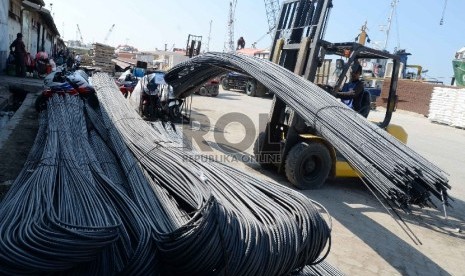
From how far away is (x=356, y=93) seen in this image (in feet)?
17.5

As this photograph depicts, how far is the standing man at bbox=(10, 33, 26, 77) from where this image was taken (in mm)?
10820

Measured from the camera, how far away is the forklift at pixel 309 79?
505 centimetres

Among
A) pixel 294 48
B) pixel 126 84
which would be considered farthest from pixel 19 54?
pixel 294 48

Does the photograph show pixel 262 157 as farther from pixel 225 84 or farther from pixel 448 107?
pixel 225 84

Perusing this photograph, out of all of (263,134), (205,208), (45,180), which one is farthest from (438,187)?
(263,134)

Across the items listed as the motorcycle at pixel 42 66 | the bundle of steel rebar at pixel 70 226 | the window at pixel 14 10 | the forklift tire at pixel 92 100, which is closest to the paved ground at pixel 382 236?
the bundle of steel rebar at pixel 70 226

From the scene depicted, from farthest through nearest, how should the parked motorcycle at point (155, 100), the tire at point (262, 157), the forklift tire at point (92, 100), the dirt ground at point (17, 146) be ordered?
1. the parked motorcycle at point (155, 100)
2. the forklift tire at point (92, 100)
3. the tire at point (262, 157)
4. the dirt ground at point (17, 146)

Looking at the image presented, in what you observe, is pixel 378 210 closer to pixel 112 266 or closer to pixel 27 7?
pixel 112 266

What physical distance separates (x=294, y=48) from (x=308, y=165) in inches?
73.6

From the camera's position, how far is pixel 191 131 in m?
8.50

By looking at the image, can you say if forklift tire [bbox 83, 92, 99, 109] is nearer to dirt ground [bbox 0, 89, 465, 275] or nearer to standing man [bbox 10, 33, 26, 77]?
dirt ground [bbox 0, 89, 465, 275]

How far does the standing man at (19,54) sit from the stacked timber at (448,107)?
19.6m

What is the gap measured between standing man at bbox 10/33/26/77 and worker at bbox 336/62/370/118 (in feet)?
33.5

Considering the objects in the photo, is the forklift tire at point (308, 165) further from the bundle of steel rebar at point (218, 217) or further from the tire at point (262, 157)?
the bundle of steel rebar at point (218, 217)
